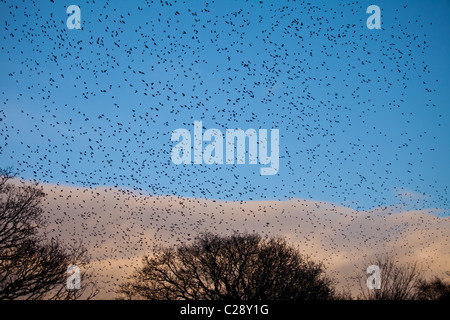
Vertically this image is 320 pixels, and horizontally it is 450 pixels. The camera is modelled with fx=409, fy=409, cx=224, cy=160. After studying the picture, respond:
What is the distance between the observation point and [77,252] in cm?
2675

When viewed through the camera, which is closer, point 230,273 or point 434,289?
point 230,273

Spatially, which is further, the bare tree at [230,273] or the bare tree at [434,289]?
the bare tree at [434,289]

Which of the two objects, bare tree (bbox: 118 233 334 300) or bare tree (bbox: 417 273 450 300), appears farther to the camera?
bare tree (bbox: 417 273 450 300)

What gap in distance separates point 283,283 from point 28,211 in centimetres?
2448

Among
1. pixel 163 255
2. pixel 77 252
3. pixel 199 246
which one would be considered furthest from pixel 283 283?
Result: pixel 77 252

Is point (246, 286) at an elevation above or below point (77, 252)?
below

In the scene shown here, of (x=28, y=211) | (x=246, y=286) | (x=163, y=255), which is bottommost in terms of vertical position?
(x=246, y=286)
